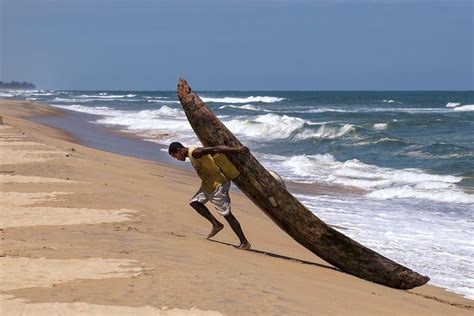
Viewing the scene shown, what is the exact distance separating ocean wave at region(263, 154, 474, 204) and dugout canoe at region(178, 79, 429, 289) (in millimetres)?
7696

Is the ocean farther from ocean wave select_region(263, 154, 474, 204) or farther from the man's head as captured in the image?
the man's head

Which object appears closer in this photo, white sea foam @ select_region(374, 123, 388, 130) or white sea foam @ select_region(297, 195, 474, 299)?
white sea foam @ select_region(297, 195, 474, 299)

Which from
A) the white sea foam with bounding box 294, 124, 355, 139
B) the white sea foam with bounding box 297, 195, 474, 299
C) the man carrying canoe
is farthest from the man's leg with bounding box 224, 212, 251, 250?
the white sea foam with bounding box 294, 124, 355, 139

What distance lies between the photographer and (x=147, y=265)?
571 cm

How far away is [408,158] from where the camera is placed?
23422mm

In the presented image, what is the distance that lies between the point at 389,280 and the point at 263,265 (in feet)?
4.93

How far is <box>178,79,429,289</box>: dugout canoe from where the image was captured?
7359 millimetres

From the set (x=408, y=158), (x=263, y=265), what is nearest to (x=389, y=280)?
(x=263, y=265)

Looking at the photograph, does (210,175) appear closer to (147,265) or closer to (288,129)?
(147,265)

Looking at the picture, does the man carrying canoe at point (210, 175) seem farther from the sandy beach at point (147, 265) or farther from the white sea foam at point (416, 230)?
the white sea foam at point (416, 230)

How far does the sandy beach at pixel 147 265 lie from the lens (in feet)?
15.7

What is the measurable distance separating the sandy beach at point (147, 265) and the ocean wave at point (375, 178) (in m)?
5.62

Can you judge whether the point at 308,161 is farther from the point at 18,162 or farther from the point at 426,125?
the point at 426,125

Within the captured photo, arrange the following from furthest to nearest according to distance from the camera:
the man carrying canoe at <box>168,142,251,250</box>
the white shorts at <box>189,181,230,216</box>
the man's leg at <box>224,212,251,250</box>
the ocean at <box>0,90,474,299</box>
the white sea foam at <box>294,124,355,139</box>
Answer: the white sea foam at <box>294,124,355,139</box>
the ocean at <box>0,90,474,299</box>
the man's leg at <box>224,212,251,250</box>
the white shorts at <box>189,181,230,216</box>
the man carrying canoe at <box>168,142,251,250</box>
